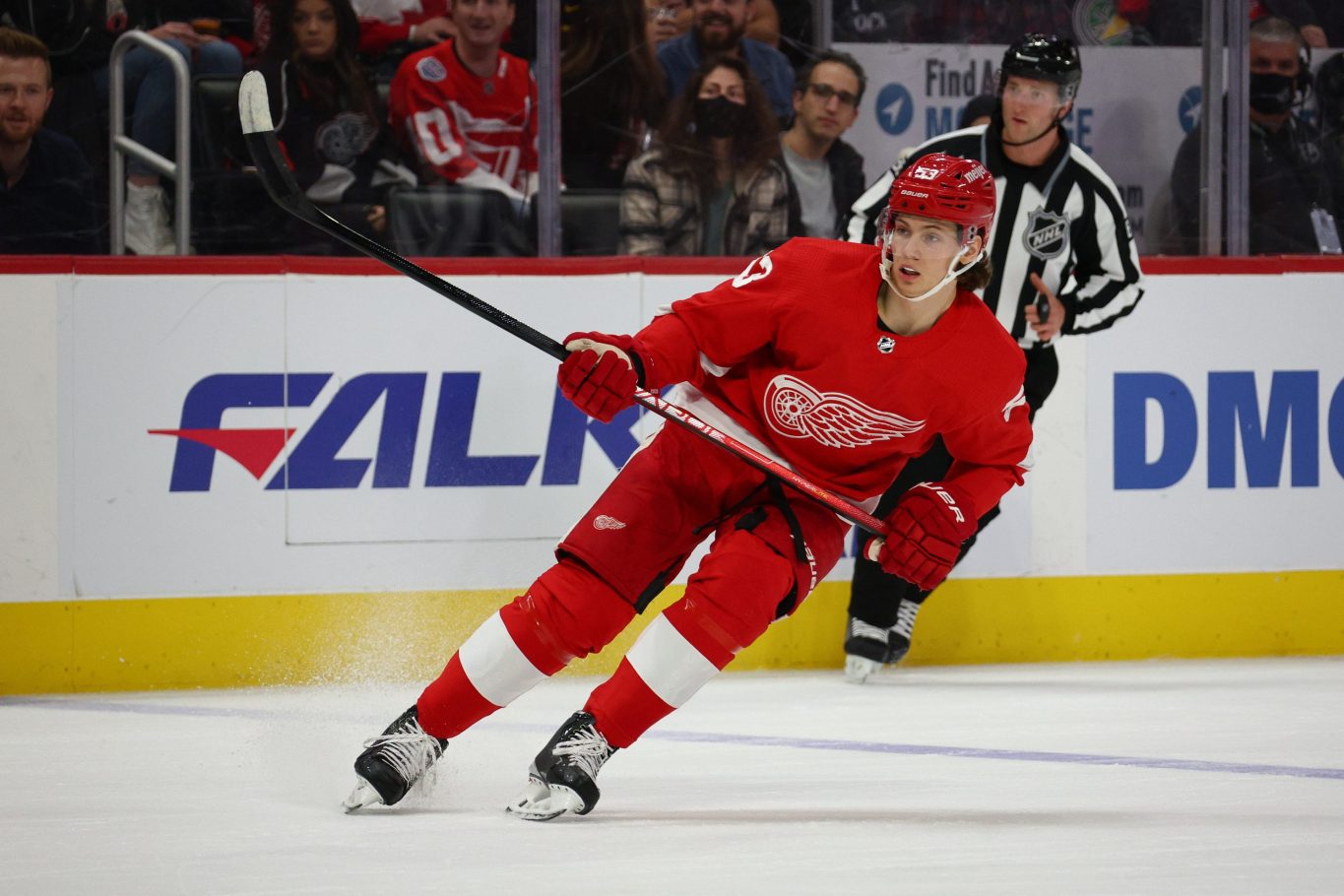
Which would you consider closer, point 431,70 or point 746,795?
point 746,795

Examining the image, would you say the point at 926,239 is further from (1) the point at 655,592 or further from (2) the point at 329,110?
(2) the point at 329,110

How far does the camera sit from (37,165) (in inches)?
176

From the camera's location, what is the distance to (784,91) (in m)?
4.98

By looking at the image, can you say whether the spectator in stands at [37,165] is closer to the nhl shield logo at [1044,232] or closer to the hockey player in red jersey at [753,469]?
the hockey player in red jersey at [753,469]

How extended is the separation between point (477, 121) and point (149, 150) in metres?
0.79

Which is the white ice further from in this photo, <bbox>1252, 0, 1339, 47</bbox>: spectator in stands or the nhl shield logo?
<bbox>1252, 0, 1339, 47</bbox>: spectator in stands

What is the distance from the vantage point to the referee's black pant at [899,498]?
4.32m

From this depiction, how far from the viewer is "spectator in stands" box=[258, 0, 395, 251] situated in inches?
183

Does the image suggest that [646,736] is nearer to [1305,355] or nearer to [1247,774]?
[1247,774]

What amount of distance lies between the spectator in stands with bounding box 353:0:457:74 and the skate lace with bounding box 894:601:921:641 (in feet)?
5.87

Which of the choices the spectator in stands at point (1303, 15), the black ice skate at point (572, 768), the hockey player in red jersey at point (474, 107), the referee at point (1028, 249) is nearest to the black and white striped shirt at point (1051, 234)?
the referee at point (1028, 249)

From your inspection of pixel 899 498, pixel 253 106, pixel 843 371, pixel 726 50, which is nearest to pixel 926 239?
pixel 843 371

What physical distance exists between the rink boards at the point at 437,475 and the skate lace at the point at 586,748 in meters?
1.58

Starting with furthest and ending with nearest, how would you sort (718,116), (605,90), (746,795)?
(718,116) < (605,90) < (746,795)
